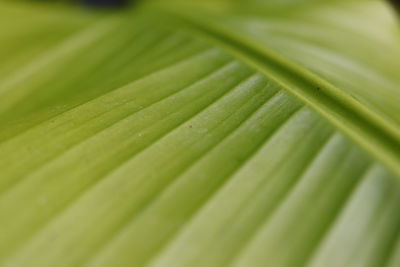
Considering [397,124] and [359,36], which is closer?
[397,124]

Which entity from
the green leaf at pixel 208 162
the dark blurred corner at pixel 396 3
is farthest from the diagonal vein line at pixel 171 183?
the dark blurred corner at pixel 396 3

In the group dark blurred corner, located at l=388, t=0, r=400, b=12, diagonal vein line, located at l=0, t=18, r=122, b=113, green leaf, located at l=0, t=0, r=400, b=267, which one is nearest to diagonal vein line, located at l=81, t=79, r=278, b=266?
green leaf, located at l=0, t=0, r=400, b=267

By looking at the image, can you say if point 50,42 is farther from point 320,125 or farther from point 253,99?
point 320,125

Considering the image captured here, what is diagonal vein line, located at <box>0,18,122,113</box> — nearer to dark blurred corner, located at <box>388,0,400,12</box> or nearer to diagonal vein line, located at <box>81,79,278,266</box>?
diagonal vein line, located at <box>81,79,278,266</box>

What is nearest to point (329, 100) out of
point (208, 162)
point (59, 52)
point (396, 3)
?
point (208, 162)

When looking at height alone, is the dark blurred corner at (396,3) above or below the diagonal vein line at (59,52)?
above

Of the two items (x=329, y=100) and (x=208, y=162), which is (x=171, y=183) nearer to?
(x=208, y=162)

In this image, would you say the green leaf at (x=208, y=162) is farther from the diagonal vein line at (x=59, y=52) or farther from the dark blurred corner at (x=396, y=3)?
the dark blurred corner at (x=396, y=3)

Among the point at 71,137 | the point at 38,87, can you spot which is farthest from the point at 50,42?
the point at 71,137
